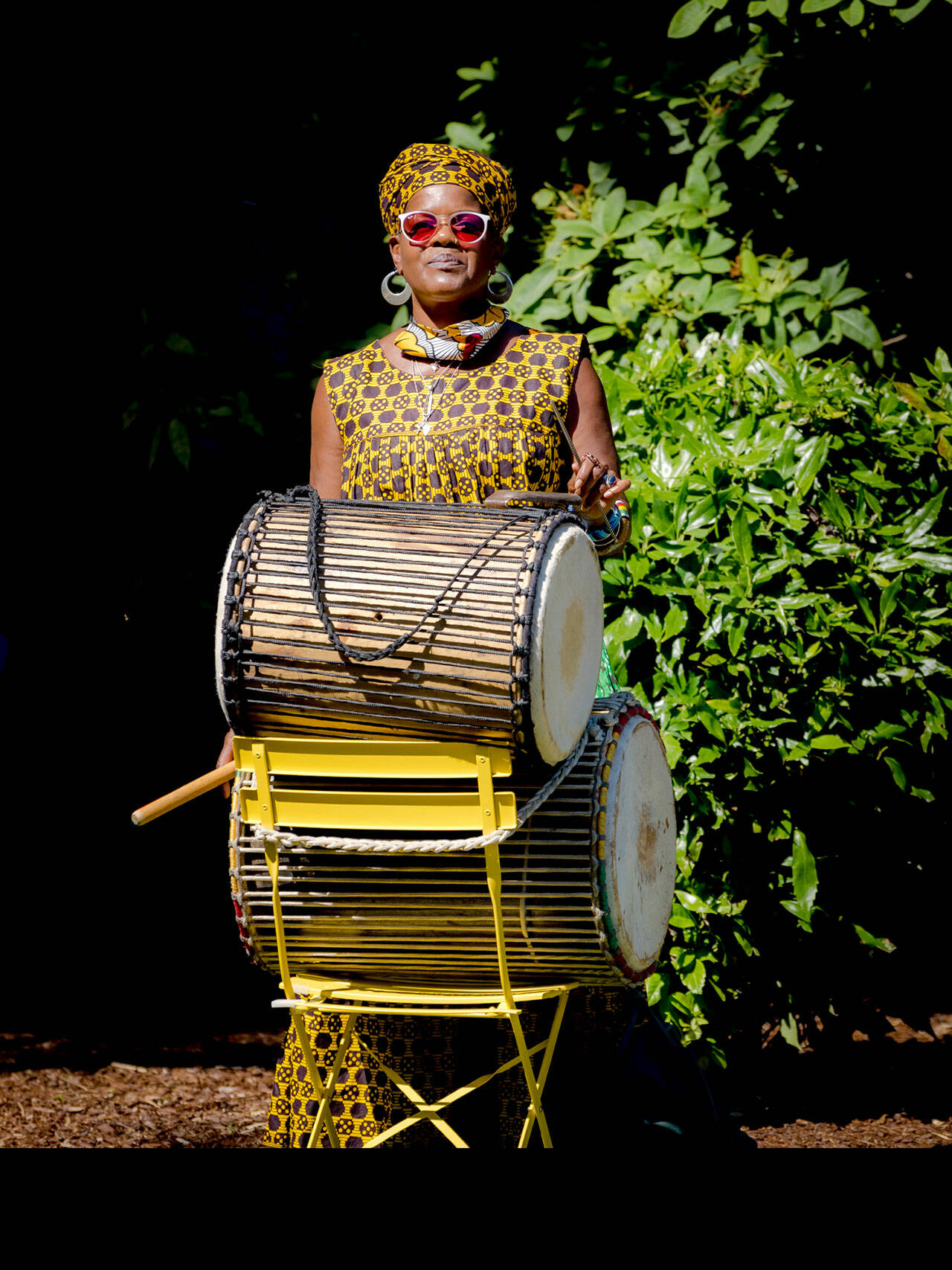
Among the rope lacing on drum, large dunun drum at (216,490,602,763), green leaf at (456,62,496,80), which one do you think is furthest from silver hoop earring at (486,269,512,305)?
green leaf at (456,62,496,80)

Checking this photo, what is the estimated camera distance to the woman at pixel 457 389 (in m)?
2.67

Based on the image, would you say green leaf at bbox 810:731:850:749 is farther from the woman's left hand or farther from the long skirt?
the woman's left hand

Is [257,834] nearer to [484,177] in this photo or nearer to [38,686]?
[484,177]

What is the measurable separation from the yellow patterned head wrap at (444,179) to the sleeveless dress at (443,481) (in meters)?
0.27

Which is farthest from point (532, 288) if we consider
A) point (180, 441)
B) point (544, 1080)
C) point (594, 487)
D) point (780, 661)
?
point (544, 1080)

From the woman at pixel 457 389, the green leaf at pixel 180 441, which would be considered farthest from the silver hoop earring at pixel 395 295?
the green leaf at pixel 180 441

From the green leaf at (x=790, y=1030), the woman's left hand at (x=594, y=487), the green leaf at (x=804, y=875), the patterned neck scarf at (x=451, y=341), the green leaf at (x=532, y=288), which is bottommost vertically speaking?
the green leaf at (x=790, y=1030)

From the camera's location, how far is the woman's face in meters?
2.75

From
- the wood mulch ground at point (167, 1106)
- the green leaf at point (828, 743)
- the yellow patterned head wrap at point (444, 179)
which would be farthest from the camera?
the wood mulch ground at point (167, 1106)

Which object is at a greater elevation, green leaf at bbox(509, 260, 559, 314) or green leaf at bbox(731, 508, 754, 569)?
green leaf at bbox(509, 260, 559, 314)

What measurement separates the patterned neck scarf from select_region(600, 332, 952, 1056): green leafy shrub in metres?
0.97

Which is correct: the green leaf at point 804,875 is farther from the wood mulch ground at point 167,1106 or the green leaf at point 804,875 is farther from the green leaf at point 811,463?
the green leaf at point 811,463

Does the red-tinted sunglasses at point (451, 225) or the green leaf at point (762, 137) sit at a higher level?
the green leaf at point (762, 137)

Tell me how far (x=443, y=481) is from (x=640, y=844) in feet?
2.60
